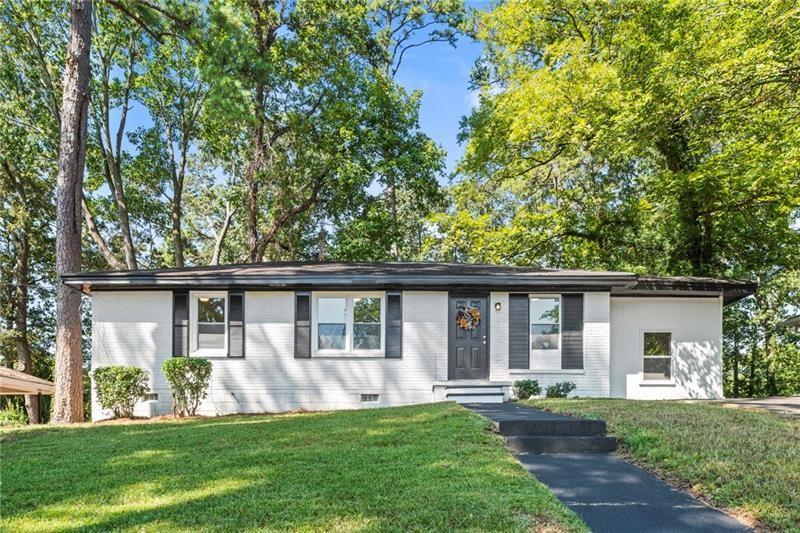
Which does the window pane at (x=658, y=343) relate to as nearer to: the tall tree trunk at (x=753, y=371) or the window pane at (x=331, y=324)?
the window pane at (x=331, y=324)

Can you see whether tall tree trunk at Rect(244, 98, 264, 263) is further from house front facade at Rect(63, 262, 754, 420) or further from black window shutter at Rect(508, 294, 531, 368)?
black window shutter at Rect(508, 294, 531, 368)

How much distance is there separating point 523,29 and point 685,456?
48.9 ft

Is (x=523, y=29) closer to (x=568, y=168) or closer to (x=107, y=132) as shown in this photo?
(x=568, y=168)

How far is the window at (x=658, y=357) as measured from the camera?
11.4 meters

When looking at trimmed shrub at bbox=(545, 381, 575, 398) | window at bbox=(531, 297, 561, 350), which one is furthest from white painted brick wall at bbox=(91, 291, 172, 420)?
trimmed shrub at bbox=(545, 381, 575, 398)

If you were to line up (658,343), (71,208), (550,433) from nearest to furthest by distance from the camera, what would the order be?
(550,433)
(71,208)
(658,343)

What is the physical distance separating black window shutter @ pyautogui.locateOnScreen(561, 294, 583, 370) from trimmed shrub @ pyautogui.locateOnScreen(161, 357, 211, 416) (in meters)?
7.14

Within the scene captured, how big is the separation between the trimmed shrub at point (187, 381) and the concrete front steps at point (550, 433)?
5.51 metres

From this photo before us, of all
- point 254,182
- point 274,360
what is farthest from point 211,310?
point 254,182

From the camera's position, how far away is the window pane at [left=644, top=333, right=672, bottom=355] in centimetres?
1143

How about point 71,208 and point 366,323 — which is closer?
point 71,208

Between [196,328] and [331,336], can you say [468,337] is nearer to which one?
[331,336]

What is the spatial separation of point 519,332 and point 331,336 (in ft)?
12.8

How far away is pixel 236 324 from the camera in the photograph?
33.1ft
